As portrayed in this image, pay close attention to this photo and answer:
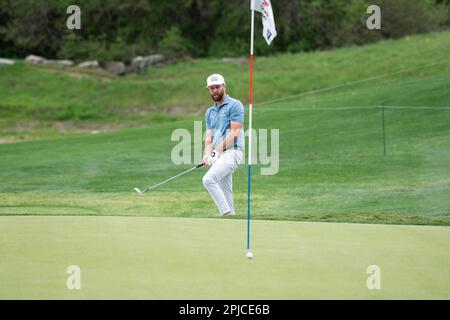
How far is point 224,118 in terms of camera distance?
12.2 metres

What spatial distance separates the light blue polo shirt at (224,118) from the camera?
12117 mm

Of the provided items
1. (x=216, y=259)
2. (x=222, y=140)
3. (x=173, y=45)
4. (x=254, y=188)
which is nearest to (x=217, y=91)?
(x=222, y=140)

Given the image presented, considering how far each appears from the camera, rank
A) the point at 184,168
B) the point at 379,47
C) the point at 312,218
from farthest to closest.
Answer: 1. the point at 379,47
2. the point at 184,168
3. the point at 312,218

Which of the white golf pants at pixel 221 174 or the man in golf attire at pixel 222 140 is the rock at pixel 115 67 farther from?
the white golf pants at pixel 221 174

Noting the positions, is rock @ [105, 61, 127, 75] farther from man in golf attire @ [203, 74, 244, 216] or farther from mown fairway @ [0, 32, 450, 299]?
man in golf attire @ [203, 74, 244, 216]

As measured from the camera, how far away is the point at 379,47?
4041 cm

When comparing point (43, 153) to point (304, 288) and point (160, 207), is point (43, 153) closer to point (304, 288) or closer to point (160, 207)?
point (160, 207)

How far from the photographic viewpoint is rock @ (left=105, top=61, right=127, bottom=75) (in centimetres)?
4566

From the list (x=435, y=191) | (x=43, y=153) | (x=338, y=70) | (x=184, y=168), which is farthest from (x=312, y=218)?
(x=338, y=70)

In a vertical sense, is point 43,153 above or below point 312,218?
above

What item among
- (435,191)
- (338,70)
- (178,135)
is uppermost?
(338,70)

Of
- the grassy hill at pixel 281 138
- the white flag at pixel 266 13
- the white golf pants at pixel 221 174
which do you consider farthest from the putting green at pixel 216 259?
the grassy hill at pixel 281 138
